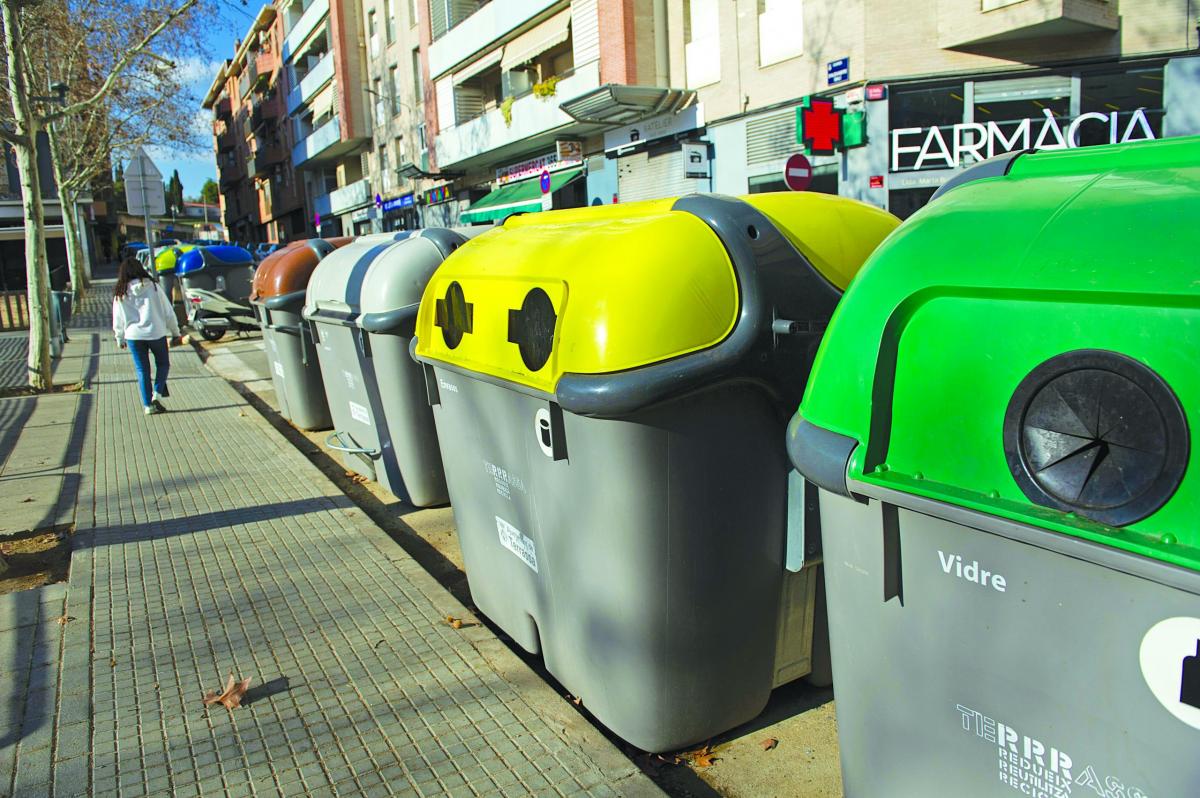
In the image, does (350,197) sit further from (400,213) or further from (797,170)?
(797,170)

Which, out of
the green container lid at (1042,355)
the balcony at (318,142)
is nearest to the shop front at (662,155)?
the green container lid at (1042,355)

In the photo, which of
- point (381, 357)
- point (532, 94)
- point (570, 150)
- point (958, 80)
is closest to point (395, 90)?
point (532, 94)

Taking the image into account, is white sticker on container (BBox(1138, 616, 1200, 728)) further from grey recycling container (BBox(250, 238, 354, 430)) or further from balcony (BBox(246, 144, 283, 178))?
balcony (BBox(246, 144, 283, 178))

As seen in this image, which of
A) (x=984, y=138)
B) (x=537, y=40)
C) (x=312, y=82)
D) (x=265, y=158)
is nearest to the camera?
(x=984, y=138)

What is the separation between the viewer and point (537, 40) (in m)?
23.5

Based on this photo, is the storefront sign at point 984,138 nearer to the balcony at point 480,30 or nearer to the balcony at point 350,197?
the balcony at point 480,30

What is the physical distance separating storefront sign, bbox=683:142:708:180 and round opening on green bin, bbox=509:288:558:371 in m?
15.9

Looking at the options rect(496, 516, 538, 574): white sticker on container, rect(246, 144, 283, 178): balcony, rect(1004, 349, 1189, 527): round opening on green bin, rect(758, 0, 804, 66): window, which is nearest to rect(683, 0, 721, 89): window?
rect(758, 0, 804, 66): window

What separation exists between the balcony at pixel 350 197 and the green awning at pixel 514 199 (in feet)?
38.4

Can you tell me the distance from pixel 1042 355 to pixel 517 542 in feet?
6.82

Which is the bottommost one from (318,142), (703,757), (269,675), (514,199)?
(703,757)

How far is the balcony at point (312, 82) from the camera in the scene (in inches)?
1640

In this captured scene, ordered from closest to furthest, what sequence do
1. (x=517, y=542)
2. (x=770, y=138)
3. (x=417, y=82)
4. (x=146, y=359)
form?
(x=517, y=542)
(x=146, y=359)
(x=770, y=138)
(x=417, y=82)

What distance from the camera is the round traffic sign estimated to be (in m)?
14.3
